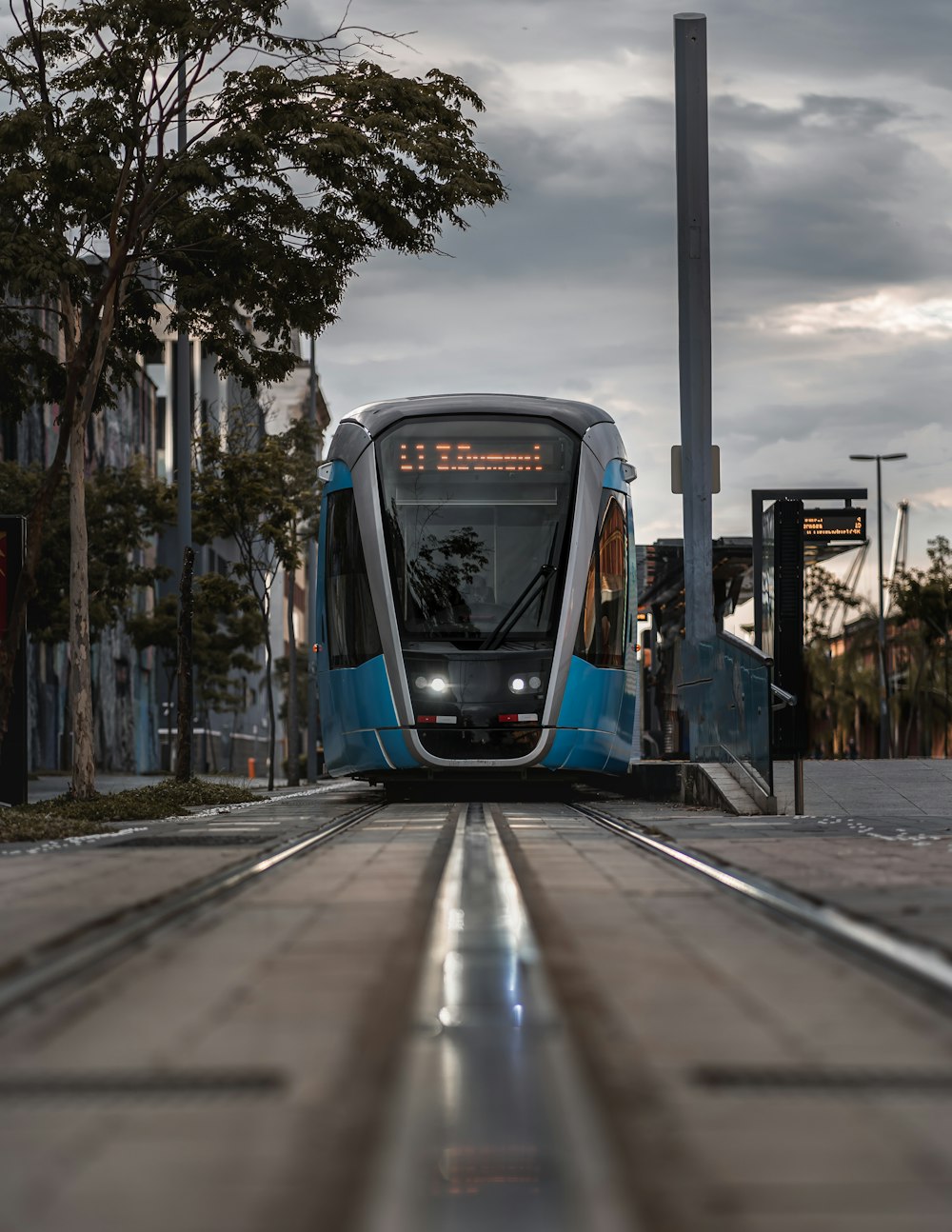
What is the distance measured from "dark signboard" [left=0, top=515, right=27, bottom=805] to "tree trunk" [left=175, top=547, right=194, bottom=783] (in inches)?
202

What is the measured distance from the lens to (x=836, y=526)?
31.8 meters

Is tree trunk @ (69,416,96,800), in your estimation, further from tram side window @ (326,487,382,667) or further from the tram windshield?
the tram windshield

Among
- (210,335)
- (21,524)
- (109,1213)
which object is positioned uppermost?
(210,335)

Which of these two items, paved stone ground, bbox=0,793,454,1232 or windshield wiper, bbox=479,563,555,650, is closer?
paved stone ground, bbox=0,793,454,1232

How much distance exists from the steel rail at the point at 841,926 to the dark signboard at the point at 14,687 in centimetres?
960

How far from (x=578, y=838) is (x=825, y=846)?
5.71 ft

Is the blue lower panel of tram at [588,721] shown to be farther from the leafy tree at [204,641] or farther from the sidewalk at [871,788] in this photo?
the leafy tree at [204,641]

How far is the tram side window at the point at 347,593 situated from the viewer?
781 inches

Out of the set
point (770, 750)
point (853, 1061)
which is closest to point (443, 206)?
point (770, 750)

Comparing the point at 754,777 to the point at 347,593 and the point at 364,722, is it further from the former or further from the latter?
the point at 347,593

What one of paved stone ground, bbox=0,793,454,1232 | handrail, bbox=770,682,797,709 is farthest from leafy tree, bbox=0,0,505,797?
paved stone ground, bbox=0,793,454,1232

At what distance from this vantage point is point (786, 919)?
24.2ft

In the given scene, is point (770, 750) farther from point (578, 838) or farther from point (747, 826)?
point (578, 838)

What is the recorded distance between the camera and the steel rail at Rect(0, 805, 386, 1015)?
18.9ft
